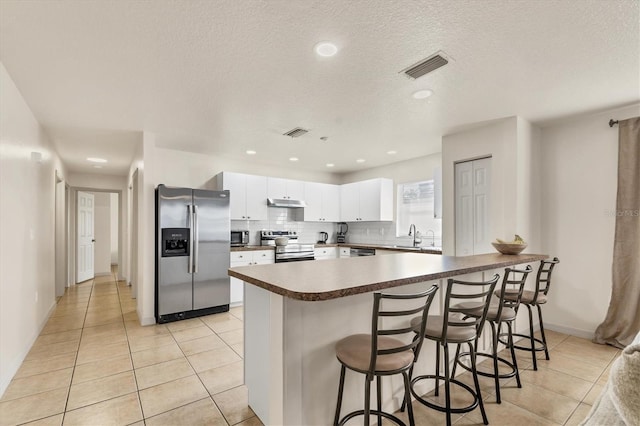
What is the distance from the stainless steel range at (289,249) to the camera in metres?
5.33

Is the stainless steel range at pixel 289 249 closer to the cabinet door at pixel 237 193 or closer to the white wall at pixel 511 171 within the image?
the cabinet door at pixel 237 193

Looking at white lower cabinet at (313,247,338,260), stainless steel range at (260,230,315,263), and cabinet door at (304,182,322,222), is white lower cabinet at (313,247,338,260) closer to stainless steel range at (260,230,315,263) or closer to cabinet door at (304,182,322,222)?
stainless steel range at (260,230,315,263)

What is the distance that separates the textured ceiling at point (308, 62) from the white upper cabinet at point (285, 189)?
181 centimetres

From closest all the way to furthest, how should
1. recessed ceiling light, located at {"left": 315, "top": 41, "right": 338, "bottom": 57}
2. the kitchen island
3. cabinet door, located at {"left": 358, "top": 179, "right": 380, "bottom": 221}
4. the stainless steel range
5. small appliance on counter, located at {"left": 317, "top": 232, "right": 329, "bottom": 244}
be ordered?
1. the kitchen island
2. recessed ceiling light, located at {"left": 315, "top": 41, "right": 338, "bottom": 57}
3. the stainless steel range
4. cabinet door, located at {"left": 358, "top": 179, "right": 380, "bottom": 221}
5. small appliance on counter, located at {"left": 317, "top": 232, "right": 329, "bottom": 244}

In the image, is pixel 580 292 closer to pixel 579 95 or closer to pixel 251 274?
pixel 579 95

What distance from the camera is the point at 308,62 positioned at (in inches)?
89.7

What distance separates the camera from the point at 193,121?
3.59 m

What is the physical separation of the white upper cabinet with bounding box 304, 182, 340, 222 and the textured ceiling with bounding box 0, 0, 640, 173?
7.83 feet

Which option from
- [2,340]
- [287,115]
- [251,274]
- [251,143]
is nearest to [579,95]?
[287,115]

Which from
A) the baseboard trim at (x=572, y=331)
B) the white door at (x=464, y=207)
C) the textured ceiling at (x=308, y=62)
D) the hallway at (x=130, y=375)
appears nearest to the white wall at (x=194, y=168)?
the textured ceiling at (x=308, y=62)

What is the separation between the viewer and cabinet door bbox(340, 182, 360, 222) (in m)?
6.29

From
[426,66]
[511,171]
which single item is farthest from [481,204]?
[426,66]

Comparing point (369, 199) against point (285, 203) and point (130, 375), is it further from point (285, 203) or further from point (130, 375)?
point (130, 375)

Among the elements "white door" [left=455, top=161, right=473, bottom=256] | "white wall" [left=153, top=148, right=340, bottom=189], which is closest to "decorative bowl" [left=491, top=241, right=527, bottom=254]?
"white door" [left=455, top=161, right=473, bottom=256]
